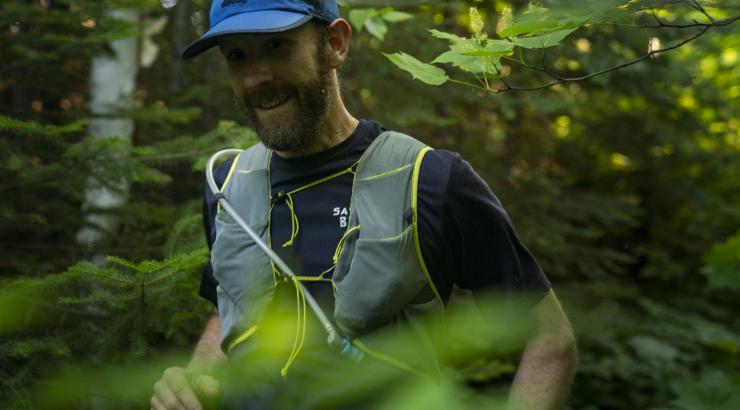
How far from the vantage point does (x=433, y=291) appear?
221cm

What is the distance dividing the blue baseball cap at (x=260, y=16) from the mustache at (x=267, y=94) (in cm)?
19

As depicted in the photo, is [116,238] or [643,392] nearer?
[116,238]

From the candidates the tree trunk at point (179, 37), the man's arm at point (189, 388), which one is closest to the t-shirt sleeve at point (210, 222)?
the man's arm at point (189, 388)

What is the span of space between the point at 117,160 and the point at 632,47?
4.75 m

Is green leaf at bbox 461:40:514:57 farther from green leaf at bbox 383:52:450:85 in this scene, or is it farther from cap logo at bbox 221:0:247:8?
cap logo at bbox 221:0:247:8

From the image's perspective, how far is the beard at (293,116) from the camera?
92.6 inches

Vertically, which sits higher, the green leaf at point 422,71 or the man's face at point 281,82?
the green leaf at point 422,71

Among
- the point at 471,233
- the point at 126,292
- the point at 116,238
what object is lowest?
the point at 116,238

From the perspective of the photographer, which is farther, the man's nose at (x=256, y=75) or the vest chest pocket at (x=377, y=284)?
the man's nose at (x=256, y=75)

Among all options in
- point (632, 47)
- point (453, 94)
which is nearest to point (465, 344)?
point (453, 94)

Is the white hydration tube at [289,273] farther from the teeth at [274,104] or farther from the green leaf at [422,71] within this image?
the green leaf at [422,71]

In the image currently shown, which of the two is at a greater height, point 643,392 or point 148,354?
point 148,354

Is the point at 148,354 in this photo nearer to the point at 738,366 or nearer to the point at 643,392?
the point at 643,392

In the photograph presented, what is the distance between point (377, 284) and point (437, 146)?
5180mm
